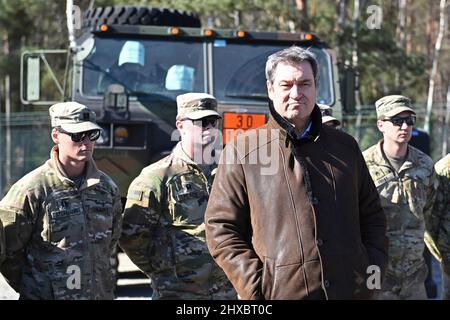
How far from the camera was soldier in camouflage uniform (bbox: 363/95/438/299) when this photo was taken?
6.47 meters

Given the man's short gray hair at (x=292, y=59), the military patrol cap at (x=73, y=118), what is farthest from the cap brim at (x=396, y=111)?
the man's short gray hair at (x=292, y=59)

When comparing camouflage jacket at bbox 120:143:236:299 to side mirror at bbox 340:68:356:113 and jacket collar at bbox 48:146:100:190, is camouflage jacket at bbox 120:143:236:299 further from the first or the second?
side mirror at bbox 340:68:356:113

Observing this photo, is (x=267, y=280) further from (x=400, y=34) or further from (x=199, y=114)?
(x=400, y=34)

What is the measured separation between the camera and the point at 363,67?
2148cm

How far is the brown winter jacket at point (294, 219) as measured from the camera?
3.82 meters

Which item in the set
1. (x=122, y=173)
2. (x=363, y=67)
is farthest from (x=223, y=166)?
(x=363, y=67)

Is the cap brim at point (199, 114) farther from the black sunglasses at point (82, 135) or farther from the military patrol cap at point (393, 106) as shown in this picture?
the military patrol cap at point (393, 106)

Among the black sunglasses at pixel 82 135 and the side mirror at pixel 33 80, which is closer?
the black sunglasses at pixel 82 135

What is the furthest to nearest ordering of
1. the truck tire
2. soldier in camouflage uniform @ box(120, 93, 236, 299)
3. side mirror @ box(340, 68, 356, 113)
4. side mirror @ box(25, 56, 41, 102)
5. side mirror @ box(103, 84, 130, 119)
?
the truck tire
side mirror @ box(340, 68, 356, 113)
side mirror @ box(25, 56, 41, 102)
side mirror @ box(103, 84, 130, 119)
soldier in camouflage uniform @ box(120, 93, 236, 299)

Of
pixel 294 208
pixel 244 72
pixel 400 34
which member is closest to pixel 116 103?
pixel 244 72

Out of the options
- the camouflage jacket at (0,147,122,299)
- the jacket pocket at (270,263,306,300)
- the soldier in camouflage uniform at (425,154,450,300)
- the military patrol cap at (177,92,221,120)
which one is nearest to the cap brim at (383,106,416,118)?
the soldier in camouflage uniform at (425,154,450,300)

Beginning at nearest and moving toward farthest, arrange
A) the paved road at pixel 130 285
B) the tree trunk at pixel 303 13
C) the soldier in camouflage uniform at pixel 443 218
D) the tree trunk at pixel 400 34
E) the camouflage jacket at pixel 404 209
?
the camouflage jacket at pixel 404 209, the soldier in camouflage uniform at pixel 443 218, the paved road at pixel 130 285, the tree trunk at pixel 303 13, the tree trunk at pixel 400 34

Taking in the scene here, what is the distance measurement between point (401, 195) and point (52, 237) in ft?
8.13

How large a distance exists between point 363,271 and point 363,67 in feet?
58.9
